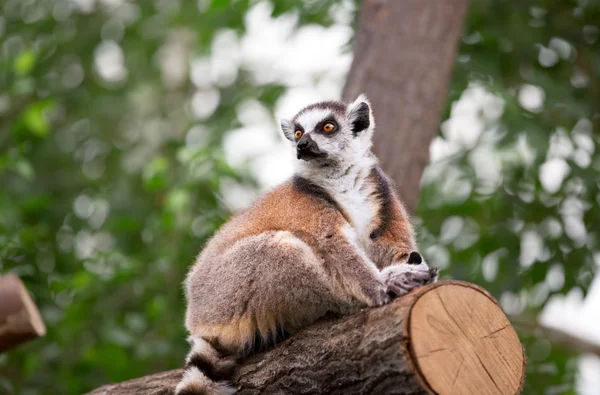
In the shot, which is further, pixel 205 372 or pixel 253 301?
pixel 253 301

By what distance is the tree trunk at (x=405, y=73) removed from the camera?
18.1 feet

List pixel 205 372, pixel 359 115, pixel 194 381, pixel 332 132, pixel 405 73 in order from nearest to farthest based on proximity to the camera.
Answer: pixel 194 381, pixel 205 372, pixel 332 132, pixel 359 115, pixel 405 73

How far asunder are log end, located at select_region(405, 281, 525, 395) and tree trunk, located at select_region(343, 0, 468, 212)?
2427 millimetres

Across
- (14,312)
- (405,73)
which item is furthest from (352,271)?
(405,73)

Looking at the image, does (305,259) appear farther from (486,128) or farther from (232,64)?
(232,64)

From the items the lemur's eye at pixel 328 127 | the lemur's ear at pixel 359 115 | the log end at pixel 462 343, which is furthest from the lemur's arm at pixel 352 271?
the lemur's ear at pixel 359 115

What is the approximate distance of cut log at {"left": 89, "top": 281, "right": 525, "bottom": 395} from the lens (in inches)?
110

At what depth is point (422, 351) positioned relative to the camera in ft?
9.18

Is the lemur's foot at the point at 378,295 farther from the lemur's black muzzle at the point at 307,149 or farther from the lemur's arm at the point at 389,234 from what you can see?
the lemur's black muzzle at the point at 307,149

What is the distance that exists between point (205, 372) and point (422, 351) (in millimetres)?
1283

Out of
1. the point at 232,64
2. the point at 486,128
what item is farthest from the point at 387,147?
the point at 232,64

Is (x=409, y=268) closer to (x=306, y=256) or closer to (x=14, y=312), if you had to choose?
(x=306, y=256)

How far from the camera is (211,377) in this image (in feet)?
11.9

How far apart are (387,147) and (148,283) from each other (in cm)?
259
